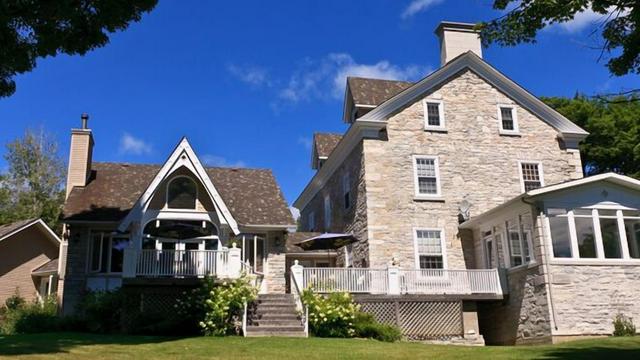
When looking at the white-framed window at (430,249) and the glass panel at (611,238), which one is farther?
the white-framed window at (430,249)

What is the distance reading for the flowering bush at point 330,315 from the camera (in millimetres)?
17891

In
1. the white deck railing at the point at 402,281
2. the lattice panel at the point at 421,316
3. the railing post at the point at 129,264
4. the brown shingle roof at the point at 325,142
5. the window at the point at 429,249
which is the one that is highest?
the brown shingle roof at the point at 325,142

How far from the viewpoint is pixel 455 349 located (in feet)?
49.4

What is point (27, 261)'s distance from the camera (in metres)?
34.2

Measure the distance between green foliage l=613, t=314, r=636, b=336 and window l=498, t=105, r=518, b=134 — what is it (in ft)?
30.0

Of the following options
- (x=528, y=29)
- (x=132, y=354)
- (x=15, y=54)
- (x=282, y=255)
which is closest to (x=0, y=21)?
(x=15, y=54)

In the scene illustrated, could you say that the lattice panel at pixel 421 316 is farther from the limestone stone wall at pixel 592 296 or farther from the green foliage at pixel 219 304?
the green foliage at pixel 219 304

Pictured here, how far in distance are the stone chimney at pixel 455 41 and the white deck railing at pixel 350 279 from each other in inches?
455

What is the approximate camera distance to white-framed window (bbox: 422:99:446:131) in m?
24.8

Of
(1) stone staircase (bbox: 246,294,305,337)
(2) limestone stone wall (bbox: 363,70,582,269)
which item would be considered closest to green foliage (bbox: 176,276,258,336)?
(1) stone staircase (bbox: 246,294,305,337)

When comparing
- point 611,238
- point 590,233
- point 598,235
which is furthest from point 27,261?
point 611,238

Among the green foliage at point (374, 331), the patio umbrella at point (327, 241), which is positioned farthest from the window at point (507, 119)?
the green foliage at point (374, 331)

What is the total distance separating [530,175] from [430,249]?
5.69 m

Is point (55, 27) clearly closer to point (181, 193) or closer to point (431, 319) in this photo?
point (181, 193)
